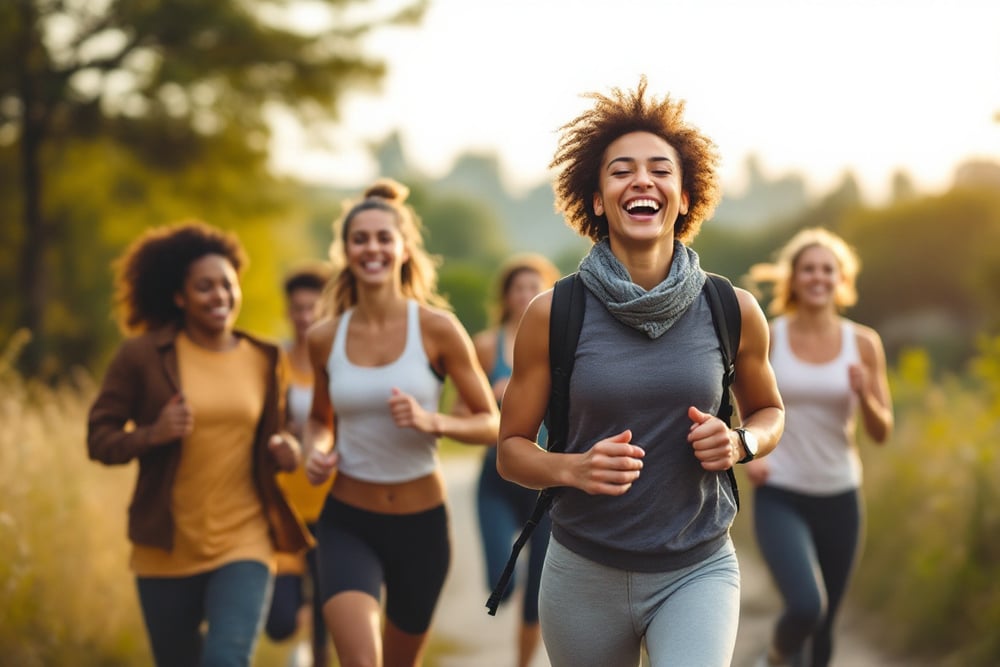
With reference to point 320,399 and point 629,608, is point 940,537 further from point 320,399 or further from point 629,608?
point 629,608

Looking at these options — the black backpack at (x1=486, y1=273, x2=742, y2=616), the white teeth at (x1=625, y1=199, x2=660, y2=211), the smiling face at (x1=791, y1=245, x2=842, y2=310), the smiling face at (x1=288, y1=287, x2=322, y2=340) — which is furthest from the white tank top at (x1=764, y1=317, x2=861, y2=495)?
the smiling face at (x1=288, y1=287, x2=322, y2=340)

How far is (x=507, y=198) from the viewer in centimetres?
15338

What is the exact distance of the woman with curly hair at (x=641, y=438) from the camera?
3.49 meters

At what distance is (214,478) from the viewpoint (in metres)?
5.09

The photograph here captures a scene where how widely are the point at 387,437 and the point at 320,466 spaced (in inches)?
11.7

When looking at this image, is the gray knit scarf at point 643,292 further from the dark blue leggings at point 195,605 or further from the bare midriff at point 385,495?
the dark blue leggings at point 195,605

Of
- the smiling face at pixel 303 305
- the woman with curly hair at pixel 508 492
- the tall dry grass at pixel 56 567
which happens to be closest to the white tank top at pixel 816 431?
the woman with curly hair at pixel 508 492

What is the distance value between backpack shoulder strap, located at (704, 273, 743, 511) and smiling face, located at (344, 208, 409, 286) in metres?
1.88

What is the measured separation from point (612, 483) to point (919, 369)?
8831 millimetres

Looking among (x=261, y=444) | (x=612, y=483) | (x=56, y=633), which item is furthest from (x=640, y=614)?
(x=56, y=633)

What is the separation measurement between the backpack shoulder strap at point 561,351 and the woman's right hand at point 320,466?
1.32 metres

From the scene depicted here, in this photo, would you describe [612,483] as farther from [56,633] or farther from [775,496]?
[56,633]

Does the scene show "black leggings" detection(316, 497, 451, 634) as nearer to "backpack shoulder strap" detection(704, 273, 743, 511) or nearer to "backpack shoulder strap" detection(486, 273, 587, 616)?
"backpack shoulder strap" detection(486, 273, 587, 616)

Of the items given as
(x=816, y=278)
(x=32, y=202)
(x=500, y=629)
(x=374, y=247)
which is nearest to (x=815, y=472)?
(x=816, y=278)
